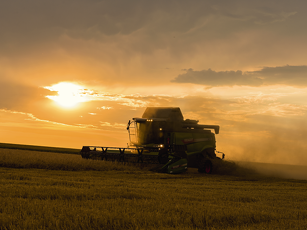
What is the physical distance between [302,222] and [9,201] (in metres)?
6.24

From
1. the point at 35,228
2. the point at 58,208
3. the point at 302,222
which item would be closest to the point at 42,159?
the point at 58,208

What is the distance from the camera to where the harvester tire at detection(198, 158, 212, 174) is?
1961 centimetres

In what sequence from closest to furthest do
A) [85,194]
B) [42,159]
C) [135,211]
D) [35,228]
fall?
[35,228] → [135,211] → [85,194] → [42,159]

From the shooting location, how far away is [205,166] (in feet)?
65.0

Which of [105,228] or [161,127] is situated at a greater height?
[161,127]

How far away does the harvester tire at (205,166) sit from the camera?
19.6m

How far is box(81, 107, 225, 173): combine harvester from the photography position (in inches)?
746

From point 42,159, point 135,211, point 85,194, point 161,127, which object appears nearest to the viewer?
point 135,211

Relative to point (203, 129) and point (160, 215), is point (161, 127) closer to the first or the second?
point (203, 129)

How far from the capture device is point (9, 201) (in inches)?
257

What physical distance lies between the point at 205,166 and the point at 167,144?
3.03 m

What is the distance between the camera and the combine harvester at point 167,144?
19.0m

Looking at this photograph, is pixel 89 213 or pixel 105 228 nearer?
pixel 105 228

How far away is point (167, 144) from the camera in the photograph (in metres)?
19.3
